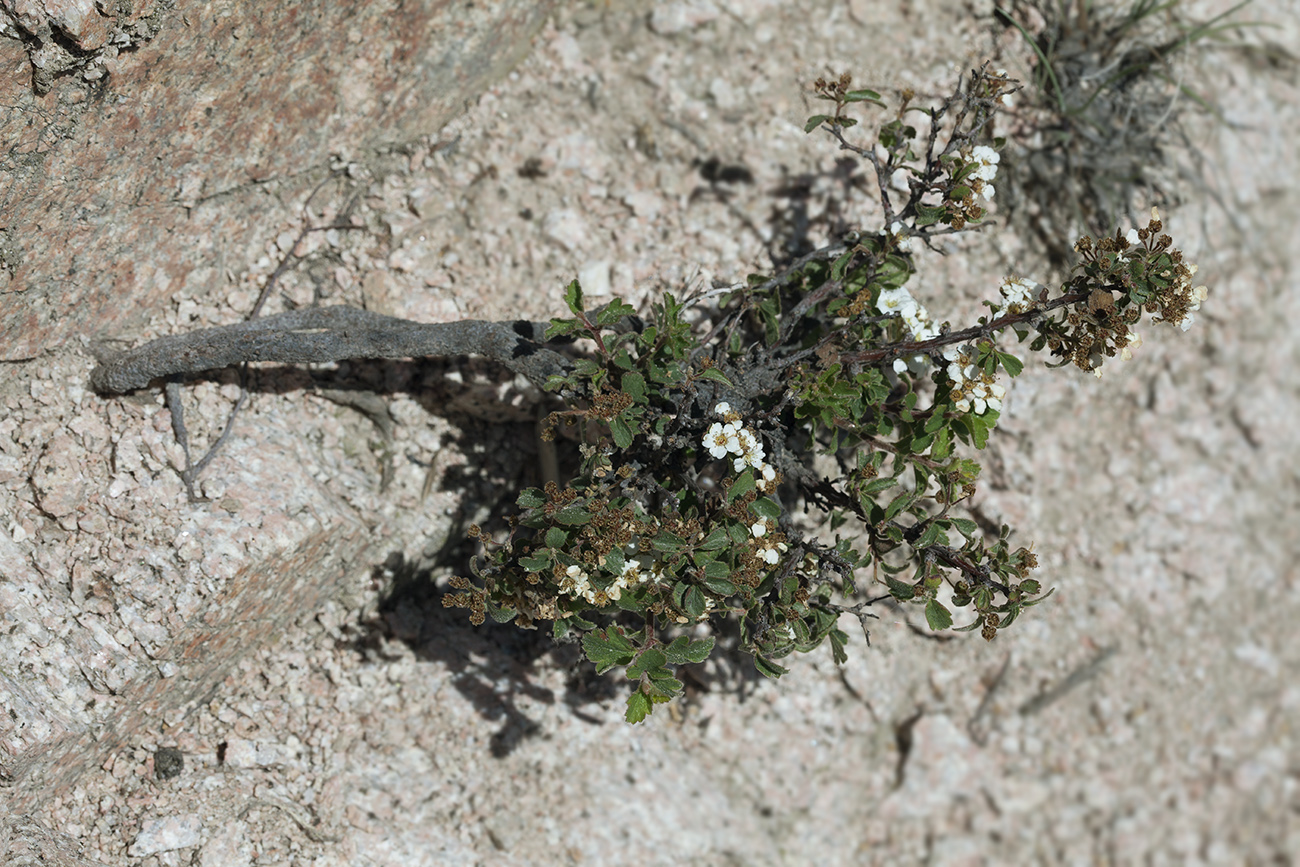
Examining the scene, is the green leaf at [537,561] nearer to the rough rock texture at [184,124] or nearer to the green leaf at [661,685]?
the green leaf at [661,685]

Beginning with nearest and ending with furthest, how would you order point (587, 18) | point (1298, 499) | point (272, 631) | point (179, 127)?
point (179, 127), point (272, 631), point (587, 18), point (1298, 499)

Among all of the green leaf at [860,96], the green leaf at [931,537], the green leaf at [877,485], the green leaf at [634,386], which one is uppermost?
the green leaf at [860,96]

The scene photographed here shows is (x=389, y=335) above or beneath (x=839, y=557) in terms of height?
above

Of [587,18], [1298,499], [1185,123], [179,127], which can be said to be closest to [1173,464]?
[1298,499]

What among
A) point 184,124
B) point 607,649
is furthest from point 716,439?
point 184,124

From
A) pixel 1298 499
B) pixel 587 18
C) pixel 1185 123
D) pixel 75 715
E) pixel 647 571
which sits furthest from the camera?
pixel 1298 499

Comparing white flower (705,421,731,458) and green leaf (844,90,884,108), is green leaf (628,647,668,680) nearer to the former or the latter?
white flower (705,421,731,458)

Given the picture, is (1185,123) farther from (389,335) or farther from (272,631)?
(272,631)

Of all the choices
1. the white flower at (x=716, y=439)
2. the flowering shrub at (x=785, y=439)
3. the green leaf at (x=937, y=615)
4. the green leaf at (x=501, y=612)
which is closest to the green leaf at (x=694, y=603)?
the flowering shrub at (x=785, y=439)
